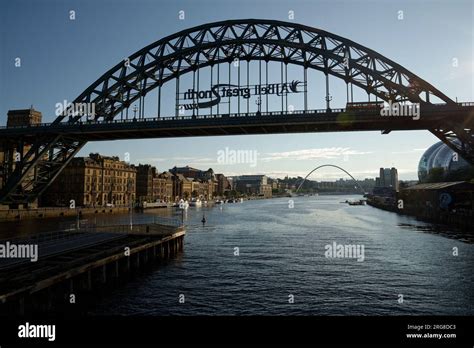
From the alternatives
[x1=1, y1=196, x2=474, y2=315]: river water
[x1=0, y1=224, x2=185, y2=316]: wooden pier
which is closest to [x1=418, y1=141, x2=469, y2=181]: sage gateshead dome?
[x1=1, y1=196, x2=474, y2=315]: river water

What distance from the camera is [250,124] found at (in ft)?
159

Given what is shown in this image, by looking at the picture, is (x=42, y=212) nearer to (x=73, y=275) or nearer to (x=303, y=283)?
(x=73, y=275)

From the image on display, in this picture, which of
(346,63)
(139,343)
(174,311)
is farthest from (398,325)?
(346,63)

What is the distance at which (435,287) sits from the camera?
2283 cm

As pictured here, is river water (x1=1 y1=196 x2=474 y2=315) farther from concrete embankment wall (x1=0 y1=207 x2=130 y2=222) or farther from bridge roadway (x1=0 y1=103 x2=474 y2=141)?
concrete embankment wall (x1=0 y1=207 x2=130 y2=222)

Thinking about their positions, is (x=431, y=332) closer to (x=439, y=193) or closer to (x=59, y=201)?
(x=439, y=193)

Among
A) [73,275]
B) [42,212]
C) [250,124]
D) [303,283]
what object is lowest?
[303,283]

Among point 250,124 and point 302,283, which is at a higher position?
point 250,124

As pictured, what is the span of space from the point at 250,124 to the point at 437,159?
13336cm

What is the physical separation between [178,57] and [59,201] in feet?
217

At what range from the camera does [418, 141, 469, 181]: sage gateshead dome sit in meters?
142

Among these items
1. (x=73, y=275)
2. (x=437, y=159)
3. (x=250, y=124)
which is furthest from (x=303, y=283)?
(x=437, y=159)

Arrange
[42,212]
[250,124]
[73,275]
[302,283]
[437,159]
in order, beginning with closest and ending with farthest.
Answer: [73,275] < [302,283] < [250,124] < [42,212] < [437,159]

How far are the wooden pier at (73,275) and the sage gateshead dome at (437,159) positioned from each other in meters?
135
